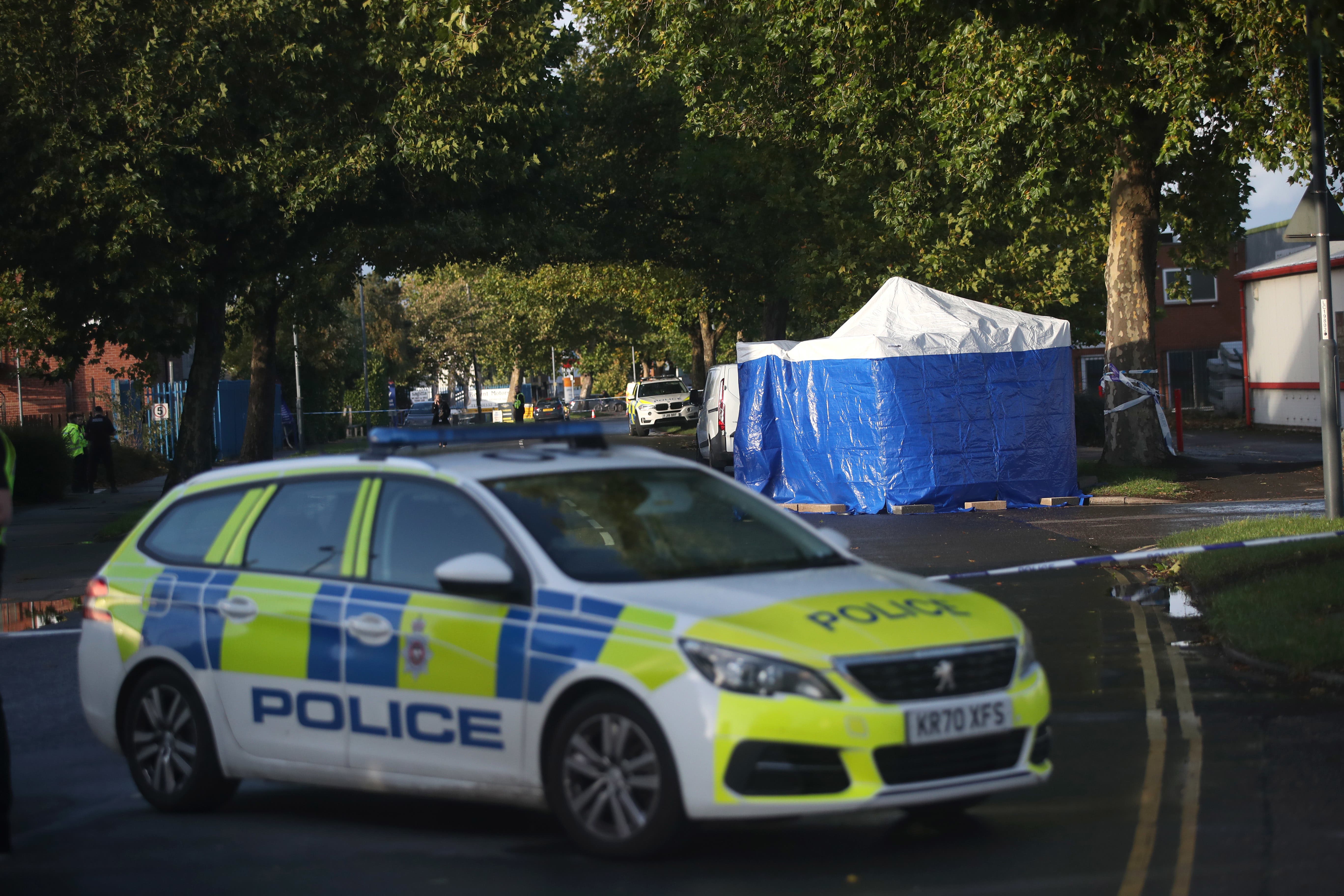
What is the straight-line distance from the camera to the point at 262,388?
31.9m

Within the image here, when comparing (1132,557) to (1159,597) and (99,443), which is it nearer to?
(1159,597)

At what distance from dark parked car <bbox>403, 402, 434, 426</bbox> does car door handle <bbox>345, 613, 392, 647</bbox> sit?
53811 millimetres

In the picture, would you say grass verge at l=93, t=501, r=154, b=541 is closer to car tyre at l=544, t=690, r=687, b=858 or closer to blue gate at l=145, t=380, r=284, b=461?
blue gate at l=145, t=380, r=284, b=461

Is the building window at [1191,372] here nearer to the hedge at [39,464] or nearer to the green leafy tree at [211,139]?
the green leafy tree at [211,139]

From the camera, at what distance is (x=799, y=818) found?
572 cm

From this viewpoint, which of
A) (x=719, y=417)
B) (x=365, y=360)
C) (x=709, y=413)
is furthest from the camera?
(x=365, y=360)

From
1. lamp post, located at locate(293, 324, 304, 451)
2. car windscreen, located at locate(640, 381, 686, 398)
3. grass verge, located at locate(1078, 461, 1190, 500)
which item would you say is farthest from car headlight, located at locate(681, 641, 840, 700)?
car windscreen, located at locate(640, 381, 686, 398)

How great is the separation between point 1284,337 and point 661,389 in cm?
2240

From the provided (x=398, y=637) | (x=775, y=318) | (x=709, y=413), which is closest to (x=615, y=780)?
(x=398, y=637)

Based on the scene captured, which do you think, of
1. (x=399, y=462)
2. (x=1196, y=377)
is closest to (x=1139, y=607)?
(x=399, y=462)

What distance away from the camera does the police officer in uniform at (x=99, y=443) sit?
29.6m

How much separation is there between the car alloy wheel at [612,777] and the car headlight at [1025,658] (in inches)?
53.0

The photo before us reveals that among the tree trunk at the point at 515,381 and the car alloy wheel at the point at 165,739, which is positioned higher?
the tree trunk at the point at 515,381

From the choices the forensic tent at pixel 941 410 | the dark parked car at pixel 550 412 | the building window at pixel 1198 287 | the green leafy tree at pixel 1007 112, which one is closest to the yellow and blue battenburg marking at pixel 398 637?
the green leafy tree at pixel 1007 112
